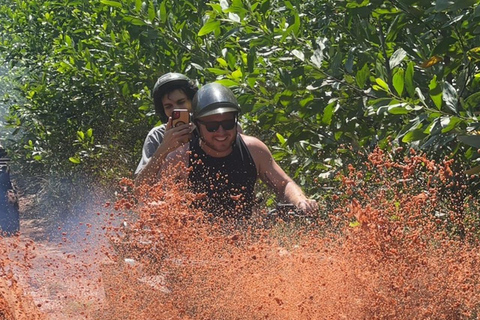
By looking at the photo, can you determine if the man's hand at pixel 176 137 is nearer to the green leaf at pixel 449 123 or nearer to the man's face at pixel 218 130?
the man's face at pixel 218 130

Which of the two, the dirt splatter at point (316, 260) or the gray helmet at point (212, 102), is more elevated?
the gray helmet at point (212, 102)

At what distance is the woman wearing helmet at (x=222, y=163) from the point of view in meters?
5.98

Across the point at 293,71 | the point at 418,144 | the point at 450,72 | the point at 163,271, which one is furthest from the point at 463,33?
the point at 163,271

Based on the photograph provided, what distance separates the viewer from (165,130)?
21.4 feet

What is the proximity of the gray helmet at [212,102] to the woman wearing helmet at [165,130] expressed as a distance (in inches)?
9.9

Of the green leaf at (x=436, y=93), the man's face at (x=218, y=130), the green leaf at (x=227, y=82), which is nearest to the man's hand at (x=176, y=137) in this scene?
the man's face at (x=218, y=130)

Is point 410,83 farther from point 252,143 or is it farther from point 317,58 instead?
point 252,143

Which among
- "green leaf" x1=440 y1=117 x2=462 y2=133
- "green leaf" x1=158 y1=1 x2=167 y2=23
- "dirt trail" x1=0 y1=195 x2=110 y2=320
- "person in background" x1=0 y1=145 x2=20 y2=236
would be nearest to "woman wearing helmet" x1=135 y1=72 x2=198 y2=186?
"dirt trail" x1=0 y1=195 x2=110 y2=320

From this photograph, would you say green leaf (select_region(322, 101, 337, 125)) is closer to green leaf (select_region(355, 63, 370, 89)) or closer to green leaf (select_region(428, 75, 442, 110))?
→ green leaf (select_region(355, 63, 370, 89))

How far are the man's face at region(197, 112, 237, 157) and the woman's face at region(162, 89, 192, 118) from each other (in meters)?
1.14

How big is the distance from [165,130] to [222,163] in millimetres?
586

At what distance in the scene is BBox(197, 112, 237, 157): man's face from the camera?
6.01 meters

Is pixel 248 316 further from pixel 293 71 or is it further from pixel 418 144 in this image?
pixel 293 71

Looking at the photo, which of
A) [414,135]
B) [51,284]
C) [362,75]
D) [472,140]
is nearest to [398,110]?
[414,135]
